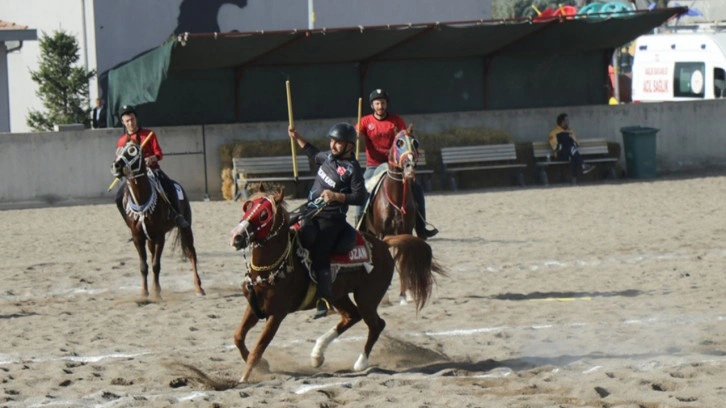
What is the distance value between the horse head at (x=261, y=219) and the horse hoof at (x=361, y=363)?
136 cm

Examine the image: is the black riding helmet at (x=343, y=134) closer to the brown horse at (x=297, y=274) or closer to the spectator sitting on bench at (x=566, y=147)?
the brown horse at (x=297, y=274)

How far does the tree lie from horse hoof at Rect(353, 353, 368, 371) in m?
20.2

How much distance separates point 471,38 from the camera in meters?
26.3

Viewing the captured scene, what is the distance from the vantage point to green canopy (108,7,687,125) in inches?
967

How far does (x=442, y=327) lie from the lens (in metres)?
11.5

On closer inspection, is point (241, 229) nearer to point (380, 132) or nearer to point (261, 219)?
point (261, 219)

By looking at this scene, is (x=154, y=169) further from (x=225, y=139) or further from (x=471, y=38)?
(x=471, y=38)

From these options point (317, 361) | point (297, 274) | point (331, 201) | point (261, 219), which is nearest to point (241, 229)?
point (261, 219)

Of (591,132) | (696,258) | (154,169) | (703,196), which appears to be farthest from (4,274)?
(591,132)

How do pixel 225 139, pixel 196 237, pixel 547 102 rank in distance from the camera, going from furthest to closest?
pixel 547 102
pixel 225 139
pixel 196 237

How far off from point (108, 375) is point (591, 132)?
19465 mm

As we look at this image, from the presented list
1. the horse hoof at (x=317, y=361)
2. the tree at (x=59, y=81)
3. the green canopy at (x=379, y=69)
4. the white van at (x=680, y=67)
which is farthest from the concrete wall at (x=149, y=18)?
the horse hoof at (x=317, y=361)

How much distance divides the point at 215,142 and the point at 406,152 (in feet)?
41.0

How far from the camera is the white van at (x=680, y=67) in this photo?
97.9 feet
